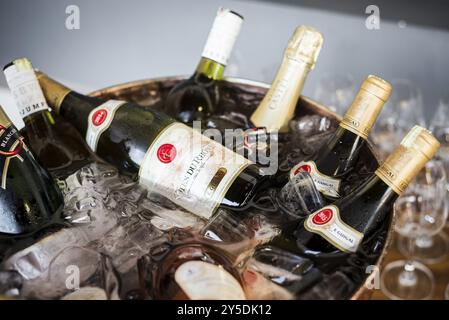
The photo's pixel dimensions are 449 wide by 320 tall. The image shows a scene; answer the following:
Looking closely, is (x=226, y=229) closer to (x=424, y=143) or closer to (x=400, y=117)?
(x=424, y=143)

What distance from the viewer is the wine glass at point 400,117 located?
136 cm

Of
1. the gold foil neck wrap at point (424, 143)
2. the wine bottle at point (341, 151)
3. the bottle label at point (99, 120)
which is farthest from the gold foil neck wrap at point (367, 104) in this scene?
the bottle label at point (99, 120)

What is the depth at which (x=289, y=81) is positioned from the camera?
2.75 ft

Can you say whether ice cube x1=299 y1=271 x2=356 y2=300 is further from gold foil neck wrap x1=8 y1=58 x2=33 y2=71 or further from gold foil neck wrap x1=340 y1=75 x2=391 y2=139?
gold foil neck wrap x1=8 y1=58 x2=33 y2=71

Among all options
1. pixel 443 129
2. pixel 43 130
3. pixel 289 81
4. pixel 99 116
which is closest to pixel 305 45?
pixel 289 81

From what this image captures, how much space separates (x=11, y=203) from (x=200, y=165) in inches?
12.4

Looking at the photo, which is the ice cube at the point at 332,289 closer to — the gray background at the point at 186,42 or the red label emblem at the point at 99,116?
the red label emblem at the point at 99,116

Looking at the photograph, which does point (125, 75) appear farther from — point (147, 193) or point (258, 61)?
point (147, 193)

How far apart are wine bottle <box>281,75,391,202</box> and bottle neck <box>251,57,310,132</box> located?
0.10 meters

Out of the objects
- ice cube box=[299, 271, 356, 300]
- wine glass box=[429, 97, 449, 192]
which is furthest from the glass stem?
ice cube box=[299, 271, 356, 300]

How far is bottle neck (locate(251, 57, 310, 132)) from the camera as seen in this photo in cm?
84

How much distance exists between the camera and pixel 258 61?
5.22ft

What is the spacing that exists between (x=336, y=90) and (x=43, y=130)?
963 millimetres
